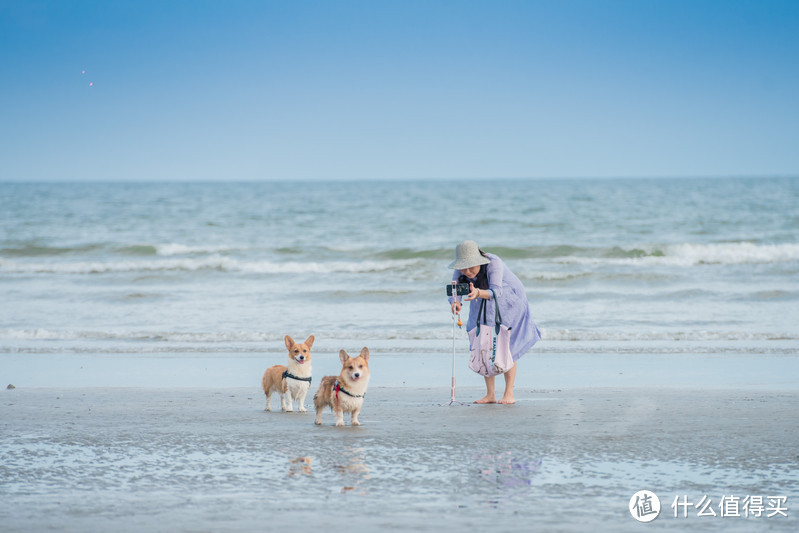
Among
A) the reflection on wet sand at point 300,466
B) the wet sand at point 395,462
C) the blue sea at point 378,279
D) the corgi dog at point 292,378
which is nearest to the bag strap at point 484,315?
the wet sand at point 395,462

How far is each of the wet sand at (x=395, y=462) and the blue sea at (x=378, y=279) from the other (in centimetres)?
387

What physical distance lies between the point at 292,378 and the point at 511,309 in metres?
1.81

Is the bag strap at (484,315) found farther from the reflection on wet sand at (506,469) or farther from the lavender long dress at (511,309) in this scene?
the reflection on wet sand at (506,469)

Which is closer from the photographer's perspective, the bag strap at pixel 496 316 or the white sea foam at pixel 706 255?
the bag strap at pixel 496 316

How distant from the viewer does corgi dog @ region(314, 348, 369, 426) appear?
6039mm

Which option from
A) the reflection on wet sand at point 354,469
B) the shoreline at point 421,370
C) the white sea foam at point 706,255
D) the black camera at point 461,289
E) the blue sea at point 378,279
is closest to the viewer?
the reflection on wet sand at point 354,469

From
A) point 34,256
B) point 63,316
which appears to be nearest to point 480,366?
point 63,316

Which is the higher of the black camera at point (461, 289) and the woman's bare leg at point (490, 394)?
the black camera at point (461, 289)

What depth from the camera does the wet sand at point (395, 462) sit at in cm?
419

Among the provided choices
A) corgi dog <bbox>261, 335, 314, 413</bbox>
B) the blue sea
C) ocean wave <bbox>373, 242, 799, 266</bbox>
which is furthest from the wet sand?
ocean wave <bbox>373, 242, 799, 266</bbox>

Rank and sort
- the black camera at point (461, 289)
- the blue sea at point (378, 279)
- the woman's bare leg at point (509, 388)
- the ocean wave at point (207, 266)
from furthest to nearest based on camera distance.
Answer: the ocean wave at point (207, 266) < the blue sea at point (378, 279) < the woman's bare leg at point (509, 388) < the black camera at point (461, 289)

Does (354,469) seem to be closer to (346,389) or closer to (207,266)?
(346,389)

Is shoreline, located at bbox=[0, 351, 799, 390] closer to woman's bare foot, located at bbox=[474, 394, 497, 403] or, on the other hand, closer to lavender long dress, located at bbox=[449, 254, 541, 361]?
woman's bare foot, located at bbox=[474, 394, 497, 403]

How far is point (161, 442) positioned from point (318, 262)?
66.9 ft
